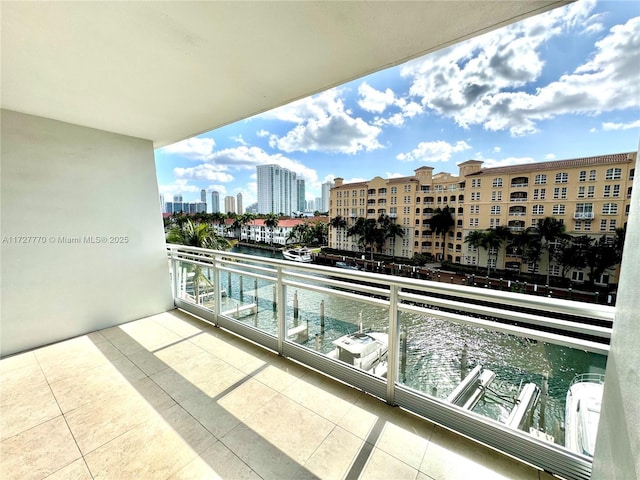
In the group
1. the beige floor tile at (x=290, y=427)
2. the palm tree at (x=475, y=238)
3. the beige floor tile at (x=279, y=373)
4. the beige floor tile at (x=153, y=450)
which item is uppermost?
the beige floor tile at (x=290, y=427)

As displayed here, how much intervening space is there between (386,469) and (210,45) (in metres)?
2.92

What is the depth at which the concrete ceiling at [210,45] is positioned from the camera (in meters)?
1.43

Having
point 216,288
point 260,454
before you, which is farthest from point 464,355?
point 216,288

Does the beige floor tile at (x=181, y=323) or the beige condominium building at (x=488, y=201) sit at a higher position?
the beige condominium building at (x=488, y=201)

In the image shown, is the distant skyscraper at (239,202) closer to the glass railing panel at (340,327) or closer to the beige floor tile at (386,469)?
the glass railing panel at (340,327)

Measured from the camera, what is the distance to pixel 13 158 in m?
2.76

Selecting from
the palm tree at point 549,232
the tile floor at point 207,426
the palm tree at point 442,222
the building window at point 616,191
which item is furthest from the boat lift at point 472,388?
the palm tree at point 442,222

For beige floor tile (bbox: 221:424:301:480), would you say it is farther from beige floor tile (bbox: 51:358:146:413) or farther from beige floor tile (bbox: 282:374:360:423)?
beige floor tile (bbox: 51:358:146:413)

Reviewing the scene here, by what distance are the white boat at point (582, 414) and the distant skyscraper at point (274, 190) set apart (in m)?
39.1

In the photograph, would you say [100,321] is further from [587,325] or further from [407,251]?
[407,251]

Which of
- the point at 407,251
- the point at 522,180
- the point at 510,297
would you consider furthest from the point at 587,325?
the point at 407,251

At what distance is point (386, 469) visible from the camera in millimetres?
1480

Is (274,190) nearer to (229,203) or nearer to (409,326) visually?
(229,203)

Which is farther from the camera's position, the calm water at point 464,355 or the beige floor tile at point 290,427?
the beige floor tile at point 290,427
